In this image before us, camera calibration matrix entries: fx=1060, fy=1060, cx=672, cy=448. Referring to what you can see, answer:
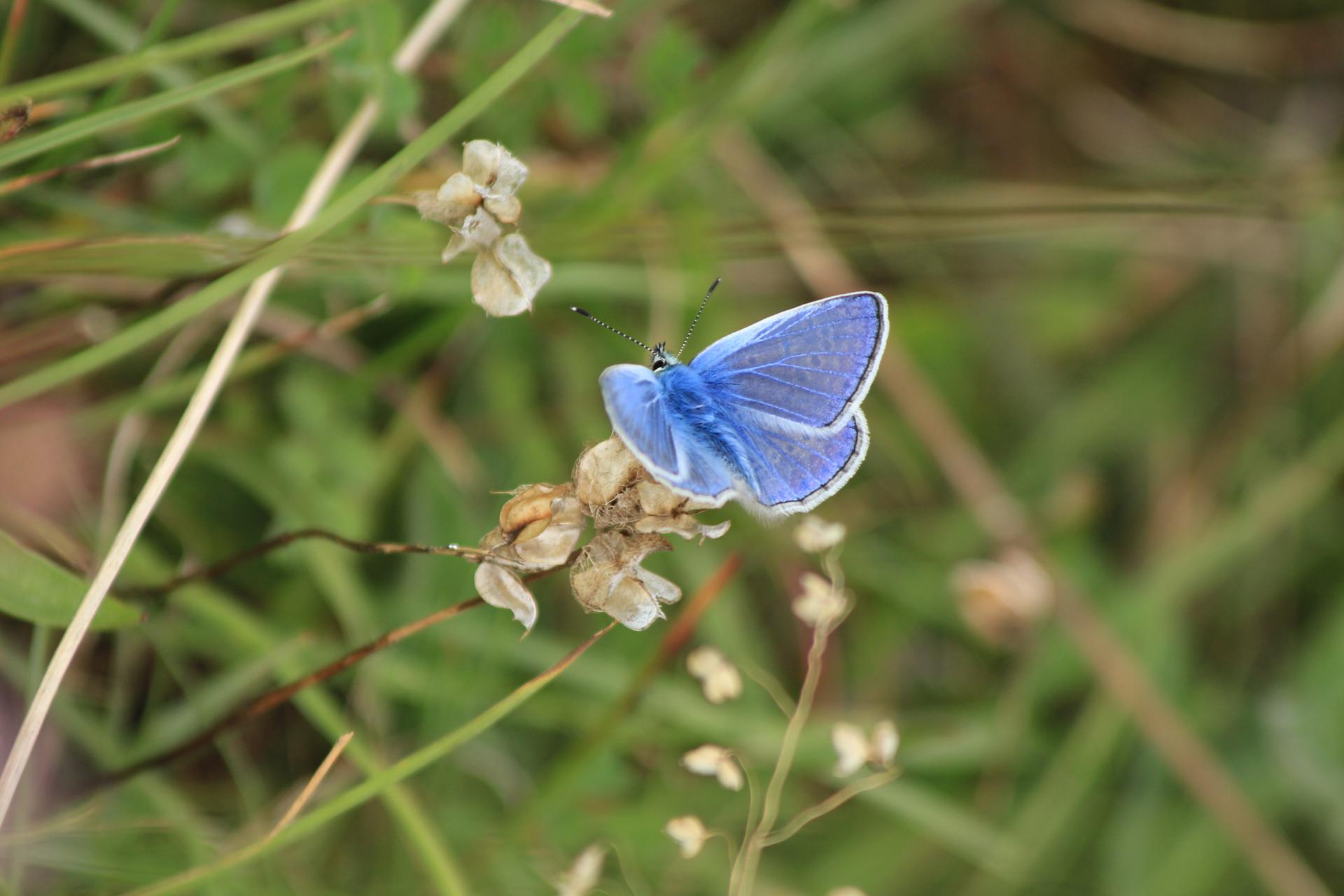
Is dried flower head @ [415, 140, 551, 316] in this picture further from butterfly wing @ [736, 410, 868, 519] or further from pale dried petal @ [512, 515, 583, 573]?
butterfly wing @ [736, 410, 868, 519]

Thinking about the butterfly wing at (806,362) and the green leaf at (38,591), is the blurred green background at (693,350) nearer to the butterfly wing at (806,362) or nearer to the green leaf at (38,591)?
the green leaf at (38,591)

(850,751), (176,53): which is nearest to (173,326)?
(176,53)

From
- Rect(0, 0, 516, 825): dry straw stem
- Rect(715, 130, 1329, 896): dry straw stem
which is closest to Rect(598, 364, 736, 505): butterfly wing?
Rect(0, 0, 516, 825): dry straw stem

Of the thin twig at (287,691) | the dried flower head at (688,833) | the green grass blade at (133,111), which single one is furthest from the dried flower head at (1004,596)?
the green grass blade at (133,111)

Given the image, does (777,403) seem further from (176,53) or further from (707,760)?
(176,53)

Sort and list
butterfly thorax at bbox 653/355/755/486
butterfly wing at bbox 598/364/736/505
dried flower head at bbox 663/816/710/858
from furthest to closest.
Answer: butterfly thorax at bbox 653/355/755/486 < dried flower head at bbox 663/816/710/858 < butterfly wing at bbox 598/364/736/505

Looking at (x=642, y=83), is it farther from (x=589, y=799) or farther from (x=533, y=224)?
(x=589, y=799)

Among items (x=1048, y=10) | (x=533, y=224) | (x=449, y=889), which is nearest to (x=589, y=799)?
(x=449, y=889)

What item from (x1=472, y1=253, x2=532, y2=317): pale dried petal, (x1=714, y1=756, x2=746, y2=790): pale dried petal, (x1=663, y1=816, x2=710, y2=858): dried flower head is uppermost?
(x1=472, y1=253, x2=532, y2=317): pale dried petal
